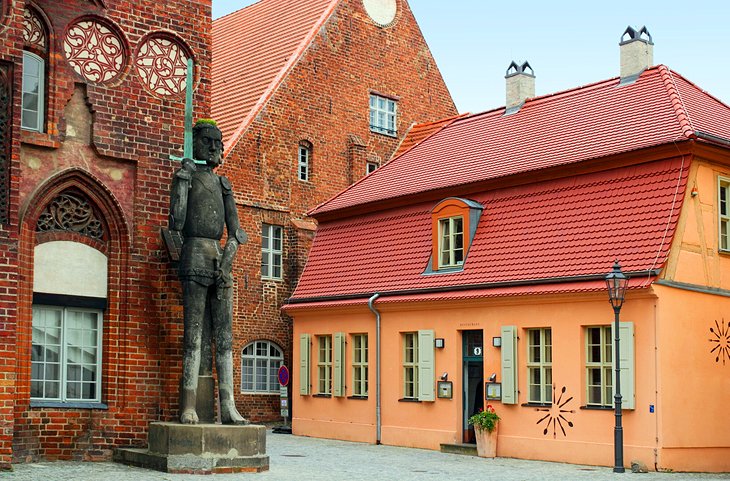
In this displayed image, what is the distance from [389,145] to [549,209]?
12.7m

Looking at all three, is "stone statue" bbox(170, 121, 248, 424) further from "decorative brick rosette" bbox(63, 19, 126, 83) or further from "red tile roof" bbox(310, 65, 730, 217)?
"red tile roof" bbox(310, 65, 730, 217)

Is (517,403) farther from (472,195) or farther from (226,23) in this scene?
(226,23)

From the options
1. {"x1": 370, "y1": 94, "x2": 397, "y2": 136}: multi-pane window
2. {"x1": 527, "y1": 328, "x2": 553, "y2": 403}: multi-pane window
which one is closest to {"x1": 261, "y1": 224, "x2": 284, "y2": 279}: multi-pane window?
{"x1": 370, "y1": 94, "x2": 397, "y2": 136}: multi-pane window

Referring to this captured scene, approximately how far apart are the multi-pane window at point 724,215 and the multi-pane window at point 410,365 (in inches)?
288

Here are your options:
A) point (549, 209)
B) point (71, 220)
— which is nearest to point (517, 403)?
point (549, 209)

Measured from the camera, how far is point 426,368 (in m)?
24.6

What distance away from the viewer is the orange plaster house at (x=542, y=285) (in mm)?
20141

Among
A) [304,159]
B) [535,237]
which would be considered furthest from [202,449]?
[304,159]

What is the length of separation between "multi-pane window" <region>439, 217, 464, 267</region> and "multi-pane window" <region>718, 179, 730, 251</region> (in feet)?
18.9

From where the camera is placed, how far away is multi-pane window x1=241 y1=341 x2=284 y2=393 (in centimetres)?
3062

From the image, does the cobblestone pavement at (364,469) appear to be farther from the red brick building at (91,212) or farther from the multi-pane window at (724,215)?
the multi-pane window at (724,215)

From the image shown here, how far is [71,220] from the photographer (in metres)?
17.4

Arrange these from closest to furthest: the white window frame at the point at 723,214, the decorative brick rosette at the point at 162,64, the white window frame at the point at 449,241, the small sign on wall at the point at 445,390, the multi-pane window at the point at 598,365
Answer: the decorative brick rosette at the point at 162,64 → the multi-pane window at the point at 598,365 → the white window frame at the point at 723,214 → the small sign on wall at the point at 445,390 → the white window frame at the point at 449,241

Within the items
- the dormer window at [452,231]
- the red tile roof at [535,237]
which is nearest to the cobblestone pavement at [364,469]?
the red tile roof at [535,237]
